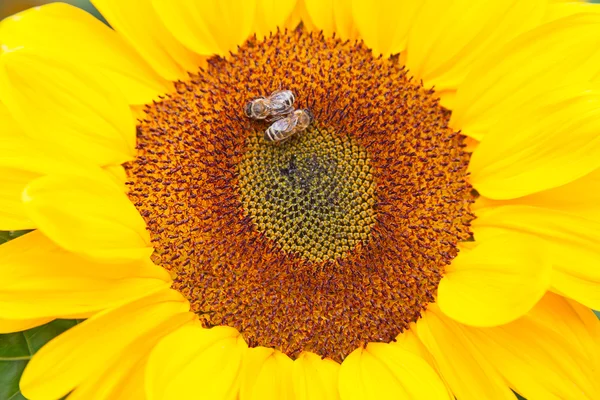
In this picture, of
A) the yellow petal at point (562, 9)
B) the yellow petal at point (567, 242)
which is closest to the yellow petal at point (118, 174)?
the yellow petal at point (567, 242)

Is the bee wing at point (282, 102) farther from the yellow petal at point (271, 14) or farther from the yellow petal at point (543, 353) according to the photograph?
the yellow petal at point (543, 353)

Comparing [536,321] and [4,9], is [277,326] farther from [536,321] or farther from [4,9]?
[4,9]

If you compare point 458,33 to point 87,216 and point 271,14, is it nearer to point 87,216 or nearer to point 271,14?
point 271,14

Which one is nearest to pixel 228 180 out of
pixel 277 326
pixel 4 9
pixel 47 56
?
pixel 277 326

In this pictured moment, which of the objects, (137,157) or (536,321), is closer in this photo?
(536,321)

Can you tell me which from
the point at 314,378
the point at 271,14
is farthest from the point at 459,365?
the point at 271,14

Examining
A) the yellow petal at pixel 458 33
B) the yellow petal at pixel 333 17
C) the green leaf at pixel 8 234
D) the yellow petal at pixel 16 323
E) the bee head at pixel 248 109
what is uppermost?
the yellow petal at pixel 333 17

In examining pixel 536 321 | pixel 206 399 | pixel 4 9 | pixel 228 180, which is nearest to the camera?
pixel 206 399
